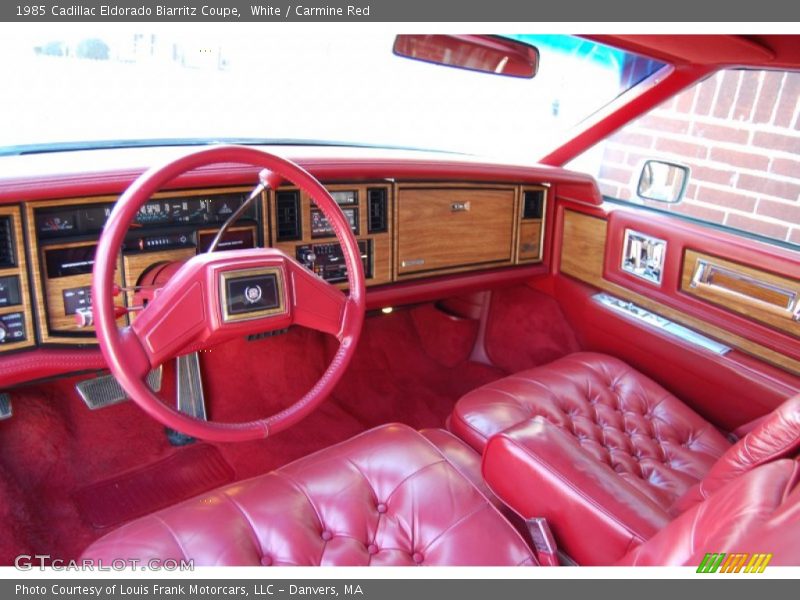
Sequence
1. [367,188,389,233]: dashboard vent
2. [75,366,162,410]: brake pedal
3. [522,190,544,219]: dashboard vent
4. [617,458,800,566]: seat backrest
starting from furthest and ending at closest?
[522,190,544,219]: dashboard vent → [367,188,389,233]: dashboard vent → [75,366,162,410]: brake pedal → [617,458,800,566]: seat backrest

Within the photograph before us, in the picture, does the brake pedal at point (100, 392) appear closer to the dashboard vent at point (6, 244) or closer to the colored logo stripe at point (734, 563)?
the dashboard vent at point (6, 244)

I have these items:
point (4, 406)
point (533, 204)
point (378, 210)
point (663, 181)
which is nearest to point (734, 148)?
point (663, 181)

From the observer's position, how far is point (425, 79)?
334cm

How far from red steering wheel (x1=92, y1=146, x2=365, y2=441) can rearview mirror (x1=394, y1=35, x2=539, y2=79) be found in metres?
0.75

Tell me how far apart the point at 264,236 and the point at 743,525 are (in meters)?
1.44

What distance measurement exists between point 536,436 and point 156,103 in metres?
1.71

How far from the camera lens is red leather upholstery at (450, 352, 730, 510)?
5.78ft

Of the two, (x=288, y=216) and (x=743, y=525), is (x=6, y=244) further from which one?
A: (x=743, y=525)

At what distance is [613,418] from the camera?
6.39 ft

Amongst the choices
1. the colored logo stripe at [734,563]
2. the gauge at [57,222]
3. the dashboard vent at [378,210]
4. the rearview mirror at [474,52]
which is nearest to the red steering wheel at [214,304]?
the gauge at [57,222]

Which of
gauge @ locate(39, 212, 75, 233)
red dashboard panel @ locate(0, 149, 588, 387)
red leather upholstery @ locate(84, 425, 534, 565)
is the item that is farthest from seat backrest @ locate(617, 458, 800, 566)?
gauge @ locate(39, 212, 75, 233)

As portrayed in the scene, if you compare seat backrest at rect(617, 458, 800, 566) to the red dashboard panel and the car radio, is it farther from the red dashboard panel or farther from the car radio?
the car radio

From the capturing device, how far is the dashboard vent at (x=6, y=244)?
5.00ft

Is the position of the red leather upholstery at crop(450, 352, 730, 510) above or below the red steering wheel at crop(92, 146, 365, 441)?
below
